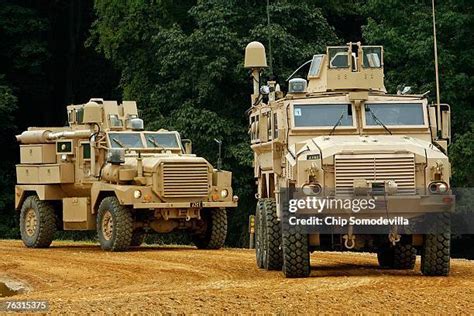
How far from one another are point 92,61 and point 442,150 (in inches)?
1481

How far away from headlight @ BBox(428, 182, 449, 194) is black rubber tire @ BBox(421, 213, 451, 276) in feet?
1.12

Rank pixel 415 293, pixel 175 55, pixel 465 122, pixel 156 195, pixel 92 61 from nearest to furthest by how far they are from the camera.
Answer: pixel 415 293 < pixel 156 195 < pixel 465 122 < pixel 175 55 < pixel 92 61

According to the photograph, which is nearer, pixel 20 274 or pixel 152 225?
pixel 20 274

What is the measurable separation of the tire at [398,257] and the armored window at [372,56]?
9.22ft

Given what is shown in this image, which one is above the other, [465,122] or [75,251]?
[465,122]

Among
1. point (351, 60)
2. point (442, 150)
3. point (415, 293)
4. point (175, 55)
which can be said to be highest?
point (175, 55)

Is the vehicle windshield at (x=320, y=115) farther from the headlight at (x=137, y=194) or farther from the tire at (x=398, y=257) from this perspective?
the headlight at (x=137, y=194)

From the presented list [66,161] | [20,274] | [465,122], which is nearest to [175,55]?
[465,122]

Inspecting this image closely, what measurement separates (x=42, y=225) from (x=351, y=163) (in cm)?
1421

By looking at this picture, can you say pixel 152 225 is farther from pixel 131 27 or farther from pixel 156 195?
pixel 131 27

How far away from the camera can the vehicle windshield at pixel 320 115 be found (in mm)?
21547

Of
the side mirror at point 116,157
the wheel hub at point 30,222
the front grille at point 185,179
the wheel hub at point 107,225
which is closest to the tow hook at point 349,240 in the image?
the front grille at point 185,179

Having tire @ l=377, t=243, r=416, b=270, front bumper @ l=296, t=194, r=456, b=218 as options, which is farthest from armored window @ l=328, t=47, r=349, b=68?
front bumper @ l=296, t=194, r=456, b=218

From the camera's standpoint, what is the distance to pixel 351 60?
22.5 m
